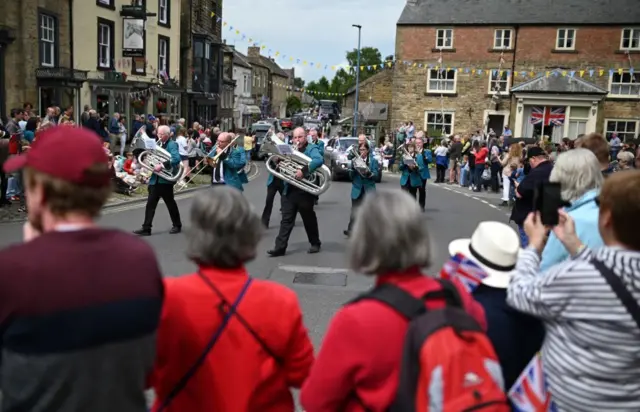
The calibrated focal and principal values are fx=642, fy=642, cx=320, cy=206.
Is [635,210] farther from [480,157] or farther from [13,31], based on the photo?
[13,31]

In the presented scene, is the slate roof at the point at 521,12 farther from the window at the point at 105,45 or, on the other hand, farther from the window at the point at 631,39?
the window at the point at 105,45

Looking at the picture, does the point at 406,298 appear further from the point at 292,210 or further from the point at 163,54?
the point at 163,54

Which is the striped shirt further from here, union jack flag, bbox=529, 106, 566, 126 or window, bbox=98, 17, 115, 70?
union jack flag, bbox=529, 106, 566, 126

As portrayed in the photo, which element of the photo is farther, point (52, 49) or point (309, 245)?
point (52, 49)

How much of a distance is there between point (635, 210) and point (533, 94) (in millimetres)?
39769

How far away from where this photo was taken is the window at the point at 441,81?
42219 millimetres

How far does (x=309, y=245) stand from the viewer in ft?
34.9

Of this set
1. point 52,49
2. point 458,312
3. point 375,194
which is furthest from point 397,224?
point 52,49

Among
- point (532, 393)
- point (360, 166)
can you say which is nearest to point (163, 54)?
point (360, 166)

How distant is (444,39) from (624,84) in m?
11.6


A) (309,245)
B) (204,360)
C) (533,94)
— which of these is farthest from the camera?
(533,94)

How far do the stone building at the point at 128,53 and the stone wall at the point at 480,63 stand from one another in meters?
15.7

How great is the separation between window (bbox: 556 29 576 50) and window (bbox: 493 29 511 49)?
301 centimetres

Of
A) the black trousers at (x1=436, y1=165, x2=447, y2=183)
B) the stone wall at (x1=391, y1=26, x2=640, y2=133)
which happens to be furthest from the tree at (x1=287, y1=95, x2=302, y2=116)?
the black trousers at (x1=436, y1=165, x2=447, y2=183)
